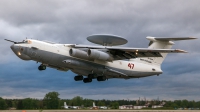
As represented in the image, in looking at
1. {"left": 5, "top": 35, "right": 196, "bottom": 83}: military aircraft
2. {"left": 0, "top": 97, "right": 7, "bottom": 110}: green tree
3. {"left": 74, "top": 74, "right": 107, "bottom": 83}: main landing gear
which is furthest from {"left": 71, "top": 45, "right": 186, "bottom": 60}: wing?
{"left": 0, "top": 97, "right": 7, "bottom": 110}: green tree

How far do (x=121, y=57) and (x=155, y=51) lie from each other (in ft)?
11.4

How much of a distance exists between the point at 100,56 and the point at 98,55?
0.23 metres

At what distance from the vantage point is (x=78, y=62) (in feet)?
103

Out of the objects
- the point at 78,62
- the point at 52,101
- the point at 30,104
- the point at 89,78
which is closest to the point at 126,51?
the point at 78,62

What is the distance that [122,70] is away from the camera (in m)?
34.2

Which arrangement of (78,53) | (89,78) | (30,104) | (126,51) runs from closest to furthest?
1. (78,53)
2. (126,51)
3. (89,78)
4. (30,104)

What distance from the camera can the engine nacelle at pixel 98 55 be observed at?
31062 mm

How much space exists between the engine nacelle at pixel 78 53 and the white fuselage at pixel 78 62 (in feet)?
1.24

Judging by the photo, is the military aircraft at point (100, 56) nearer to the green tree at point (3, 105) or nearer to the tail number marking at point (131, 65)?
the tail number marking at point (131, 65)

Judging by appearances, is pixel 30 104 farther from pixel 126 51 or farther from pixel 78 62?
pixel 126 51

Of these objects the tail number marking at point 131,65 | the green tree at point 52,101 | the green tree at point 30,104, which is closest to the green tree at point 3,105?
the green tree at point 30,104

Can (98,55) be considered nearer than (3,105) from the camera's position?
Yes

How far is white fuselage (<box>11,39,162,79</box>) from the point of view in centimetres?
2941

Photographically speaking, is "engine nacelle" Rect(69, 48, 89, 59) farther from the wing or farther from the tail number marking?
the tail number marking
